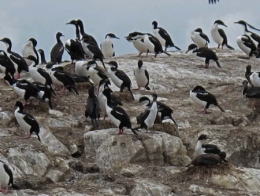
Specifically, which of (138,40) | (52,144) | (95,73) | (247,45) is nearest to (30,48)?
(138,40)

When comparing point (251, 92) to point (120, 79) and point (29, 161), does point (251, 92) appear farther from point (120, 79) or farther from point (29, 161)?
point (29, 161)

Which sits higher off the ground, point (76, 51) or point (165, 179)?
point (76, 51)

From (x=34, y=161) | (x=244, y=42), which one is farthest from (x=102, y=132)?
(x=244, y=42)

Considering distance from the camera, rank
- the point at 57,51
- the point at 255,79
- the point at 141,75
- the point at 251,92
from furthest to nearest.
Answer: the point at 57,51 → the point at 255,79 → the point at 141,75 → the point at 251,92

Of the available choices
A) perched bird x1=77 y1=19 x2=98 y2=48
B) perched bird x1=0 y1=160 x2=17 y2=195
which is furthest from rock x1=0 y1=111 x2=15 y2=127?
perched bird x1=77 y1=19 x2=98 y2=48

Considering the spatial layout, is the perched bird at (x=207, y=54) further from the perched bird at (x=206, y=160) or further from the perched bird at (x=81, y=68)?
the perched bird at (x=206, y=160)

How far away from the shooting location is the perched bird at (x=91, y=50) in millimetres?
28703

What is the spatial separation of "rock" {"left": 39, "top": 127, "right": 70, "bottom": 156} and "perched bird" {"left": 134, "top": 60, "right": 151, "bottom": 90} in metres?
6.42

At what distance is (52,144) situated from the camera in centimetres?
2077

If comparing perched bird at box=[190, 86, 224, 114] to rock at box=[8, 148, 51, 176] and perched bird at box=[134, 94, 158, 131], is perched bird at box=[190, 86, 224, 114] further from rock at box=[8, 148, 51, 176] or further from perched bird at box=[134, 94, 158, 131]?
rock at box=[8, 148, 51, 176]

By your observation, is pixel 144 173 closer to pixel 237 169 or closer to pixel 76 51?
pixel 237 169

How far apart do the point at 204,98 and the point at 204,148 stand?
4473 millimetres

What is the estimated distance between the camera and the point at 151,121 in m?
21.3

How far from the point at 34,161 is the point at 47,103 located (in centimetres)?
473
